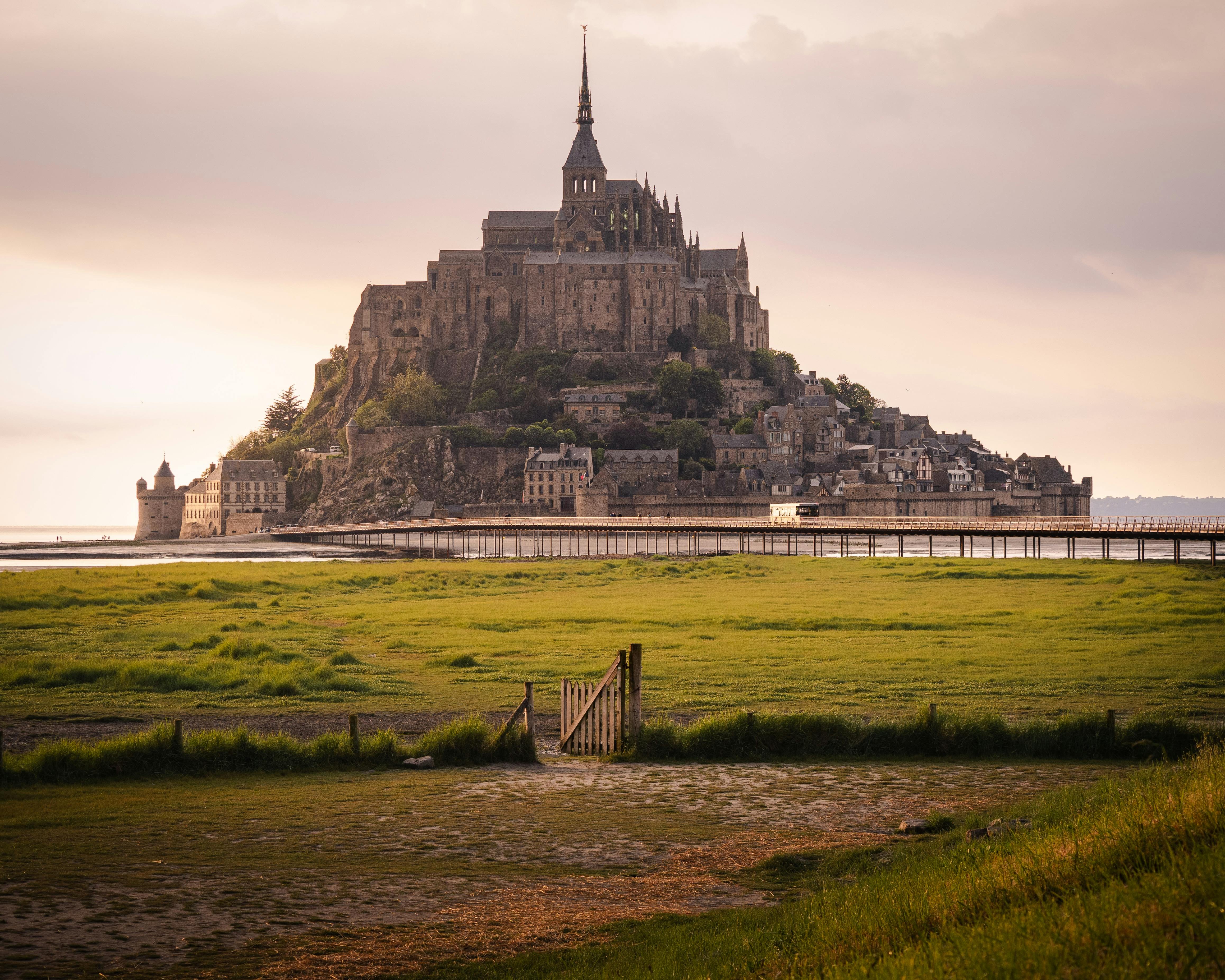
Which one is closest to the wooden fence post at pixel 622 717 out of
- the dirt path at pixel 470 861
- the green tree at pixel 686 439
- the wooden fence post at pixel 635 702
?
the wooden fence post at pixel 635 702

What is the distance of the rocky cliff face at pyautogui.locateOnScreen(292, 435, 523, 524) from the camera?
13712 cm

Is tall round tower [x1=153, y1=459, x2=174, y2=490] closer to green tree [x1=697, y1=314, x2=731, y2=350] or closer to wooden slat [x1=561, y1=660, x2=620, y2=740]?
green tree [x1=697, y1=314, x2=731, y2=350]

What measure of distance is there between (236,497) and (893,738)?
137 m

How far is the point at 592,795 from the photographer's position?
16.8 m

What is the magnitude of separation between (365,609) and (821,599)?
56.5 ft

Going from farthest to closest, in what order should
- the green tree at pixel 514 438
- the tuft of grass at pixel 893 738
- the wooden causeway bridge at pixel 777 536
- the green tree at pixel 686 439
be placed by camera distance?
1. the green tree at pixel 514 438
2. the green tree at pixel 686 439
3. the wooden causeway bridge at pixel 777 536
4. the tuft of grass at pixel 893 738

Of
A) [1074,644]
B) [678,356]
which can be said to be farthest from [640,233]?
[1074,644]

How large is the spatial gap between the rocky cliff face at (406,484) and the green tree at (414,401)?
6.54 m

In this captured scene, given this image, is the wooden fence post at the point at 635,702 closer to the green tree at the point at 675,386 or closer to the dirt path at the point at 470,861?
the dirt path at the point at 470,861

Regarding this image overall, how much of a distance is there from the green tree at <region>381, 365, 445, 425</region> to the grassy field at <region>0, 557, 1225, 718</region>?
9022cm

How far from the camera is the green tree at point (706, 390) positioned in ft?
477

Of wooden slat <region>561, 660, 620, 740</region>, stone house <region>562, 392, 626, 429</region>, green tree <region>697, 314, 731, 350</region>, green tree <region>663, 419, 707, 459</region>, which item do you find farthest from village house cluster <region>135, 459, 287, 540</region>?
wooden slat <region>561, 660, 620, 740</region>

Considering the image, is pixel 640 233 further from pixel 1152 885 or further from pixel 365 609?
pixel 1152 885

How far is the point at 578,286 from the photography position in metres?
152
